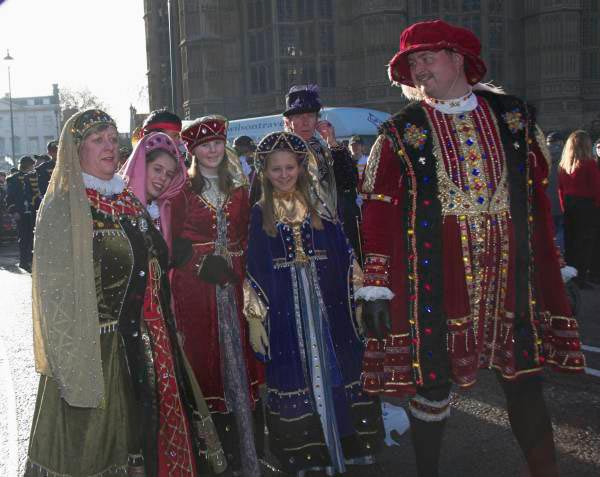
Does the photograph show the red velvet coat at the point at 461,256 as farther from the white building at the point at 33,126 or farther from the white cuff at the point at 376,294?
the white building at the point at 33,126

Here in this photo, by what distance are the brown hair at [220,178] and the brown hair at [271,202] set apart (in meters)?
0.37

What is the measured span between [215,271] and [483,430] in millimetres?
1991

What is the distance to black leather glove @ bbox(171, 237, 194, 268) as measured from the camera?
3975 mm

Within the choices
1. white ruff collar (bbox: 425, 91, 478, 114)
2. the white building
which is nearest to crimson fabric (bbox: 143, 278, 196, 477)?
white ruff collar (bbox: 425, 91, 478, 114)

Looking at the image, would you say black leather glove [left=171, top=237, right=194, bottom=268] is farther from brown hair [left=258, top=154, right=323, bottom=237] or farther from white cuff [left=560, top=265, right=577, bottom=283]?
white cuff [left=560, top=265, right=577, bottom=283]

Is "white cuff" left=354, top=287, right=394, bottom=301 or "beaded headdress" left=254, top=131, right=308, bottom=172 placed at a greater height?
"beaded headdress" left=254, top=131, right=308, bottom=172

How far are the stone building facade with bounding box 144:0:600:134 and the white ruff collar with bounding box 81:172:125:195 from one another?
69.3 ft

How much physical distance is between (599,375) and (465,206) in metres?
2.95

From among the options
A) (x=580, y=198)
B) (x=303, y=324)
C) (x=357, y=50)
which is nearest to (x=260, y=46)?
(x=357, y=50)

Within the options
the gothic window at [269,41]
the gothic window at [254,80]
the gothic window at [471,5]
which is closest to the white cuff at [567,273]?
the gothic window at [471,5]

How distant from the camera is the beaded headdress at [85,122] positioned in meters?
3.24

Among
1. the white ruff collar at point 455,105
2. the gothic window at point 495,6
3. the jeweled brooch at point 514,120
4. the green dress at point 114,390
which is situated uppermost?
the gothic window at point 495,6

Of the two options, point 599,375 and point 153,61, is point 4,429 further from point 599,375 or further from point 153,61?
point 153,61

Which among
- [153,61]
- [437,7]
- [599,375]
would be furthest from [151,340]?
[153,61]
